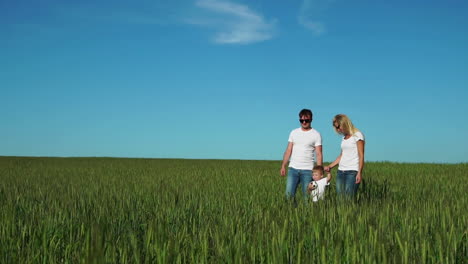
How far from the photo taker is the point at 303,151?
7750 mm

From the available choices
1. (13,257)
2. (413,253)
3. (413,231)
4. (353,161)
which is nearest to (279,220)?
(413,231)

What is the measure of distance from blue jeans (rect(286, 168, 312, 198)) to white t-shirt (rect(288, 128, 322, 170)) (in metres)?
0.09

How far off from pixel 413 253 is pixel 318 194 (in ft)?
11.5

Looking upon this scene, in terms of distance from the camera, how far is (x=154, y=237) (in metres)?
3.93

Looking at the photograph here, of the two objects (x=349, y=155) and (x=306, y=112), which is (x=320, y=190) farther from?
(x=306, y=112)

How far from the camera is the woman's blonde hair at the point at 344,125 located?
7280 mm

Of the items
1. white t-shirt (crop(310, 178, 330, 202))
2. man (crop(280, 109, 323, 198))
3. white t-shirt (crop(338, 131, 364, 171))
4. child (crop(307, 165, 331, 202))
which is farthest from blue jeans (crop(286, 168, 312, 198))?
white t-shirt (crop(338, 131, 364, 171))

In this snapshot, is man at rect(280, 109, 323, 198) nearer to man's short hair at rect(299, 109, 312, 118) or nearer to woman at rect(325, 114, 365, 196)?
man's short hair at rect(299, 109, 312, 118)

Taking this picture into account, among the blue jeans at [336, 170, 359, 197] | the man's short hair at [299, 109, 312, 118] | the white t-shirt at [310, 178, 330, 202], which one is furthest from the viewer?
the man's short hair at [299, 109, 312, 118]

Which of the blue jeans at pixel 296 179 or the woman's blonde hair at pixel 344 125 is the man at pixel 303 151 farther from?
the woman's blonde hair at pixel 344 125

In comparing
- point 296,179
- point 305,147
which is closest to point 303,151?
point 305,147

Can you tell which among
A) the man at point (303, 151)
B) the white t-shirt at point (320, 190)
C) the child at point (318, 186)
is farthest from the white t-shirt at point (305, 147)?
the white t-shirt at point (320, 190)

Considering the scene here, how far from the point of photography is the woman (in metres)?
7.27

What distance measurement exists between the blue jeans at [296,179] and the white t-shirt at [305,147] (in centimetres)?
9
